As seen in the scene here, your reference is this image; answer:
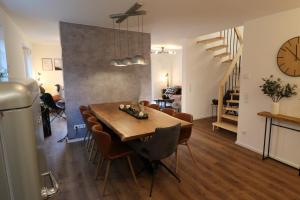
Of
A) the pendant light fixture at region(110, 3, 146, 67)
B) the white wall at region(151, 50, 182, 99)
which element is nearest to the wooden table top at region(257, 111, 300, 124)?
the pendant light fixture at region(110, 3, 146, 67)

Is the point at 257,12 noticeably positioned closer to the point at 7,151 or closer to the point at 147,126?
the point at 147,126

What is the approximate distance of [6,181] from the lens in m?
0.70

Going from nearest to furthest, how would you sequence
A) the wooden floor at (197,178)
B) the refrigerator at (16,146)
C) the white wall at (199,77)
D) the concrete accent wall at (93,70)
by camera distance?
the refrigerator at (16,146) < the wooden floor at (197,178) < the concrete accent wall at (93,70) < the white wall at (199,77)

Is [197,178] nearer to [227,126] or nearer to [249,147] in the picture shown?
[249,147]

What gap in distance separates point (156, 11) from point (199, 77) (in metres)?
3.17

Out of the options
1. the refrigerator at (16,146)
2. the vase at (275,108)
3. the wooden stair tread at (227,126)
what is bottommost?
the wooden stair tread at (227,126)

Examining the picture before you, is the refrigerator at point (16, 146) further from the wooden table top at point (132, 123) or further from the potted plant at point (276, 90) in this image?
the potted plant at point (276, 90)

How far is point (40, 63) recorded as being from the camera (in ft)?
22.4

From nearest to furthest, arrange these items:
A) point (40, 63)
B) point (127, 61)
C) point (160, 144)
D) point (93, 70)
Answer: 1. point (160, 144)
2. point (127, 61)
3. point (93, 70)
4. point (40, 63)

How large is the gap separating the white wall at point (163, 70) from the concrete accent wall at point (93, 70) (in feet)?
13.9

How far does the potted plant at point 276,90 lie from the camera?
112 inches

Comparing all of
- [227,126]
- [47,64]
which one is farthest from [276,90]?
[47,64]

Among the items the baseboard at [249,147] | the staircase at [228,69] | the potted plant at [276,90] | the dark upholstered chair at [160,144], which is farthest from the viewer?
the staircase at [228,69]

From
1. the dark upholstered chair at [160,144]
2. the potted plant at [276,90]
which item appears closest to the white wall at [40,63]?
the dark upholstered chair at [160,144]
